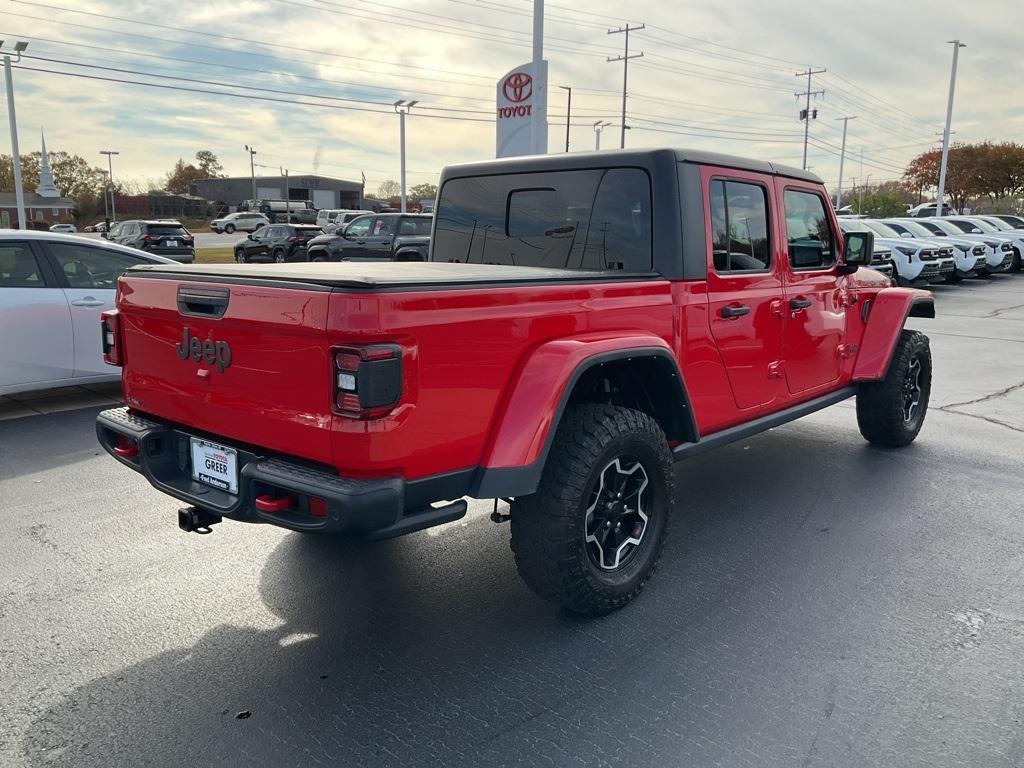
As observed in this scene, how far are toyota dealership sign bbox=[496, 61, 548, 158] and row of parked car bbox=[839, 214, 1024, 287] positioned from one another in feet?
21.5

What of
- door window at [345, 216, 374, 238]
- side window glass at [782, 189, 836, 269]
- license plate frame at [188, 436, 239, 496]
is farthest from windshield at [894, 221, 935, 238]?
license plate frame at [188, 436, 239, 496]

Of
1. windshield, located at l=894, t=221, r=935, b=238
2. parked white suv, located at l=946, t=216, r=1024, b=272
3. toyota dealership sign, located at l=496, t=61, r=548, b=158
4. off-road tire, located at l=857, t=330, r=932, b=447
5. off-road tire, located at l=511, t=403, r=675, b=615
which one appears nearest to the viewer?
off-road tire, located at l=511, t=403, r=675, b=615

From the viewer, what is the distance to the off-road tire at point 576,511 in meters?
3.19

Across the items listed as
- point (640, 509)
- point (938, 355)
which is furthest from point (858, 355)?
point (938, 355)

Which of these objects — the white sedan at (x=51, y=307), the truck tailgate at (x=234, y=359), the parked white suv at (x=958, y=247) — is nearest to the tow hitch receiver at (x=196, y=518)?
the truck tailgate at (x=234, y=359)

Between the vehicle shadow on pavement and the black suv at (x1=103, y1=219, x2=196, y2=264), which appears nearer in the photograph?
the vehicle shadow on pavement

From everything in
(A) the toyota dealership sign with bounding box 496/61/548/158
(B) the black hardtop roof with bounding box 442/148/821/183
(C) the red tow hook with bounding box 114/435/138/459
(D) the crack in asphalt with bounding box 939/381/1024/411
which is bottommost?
(D) the crack in asphalt with bounding box 939/381/1024/411

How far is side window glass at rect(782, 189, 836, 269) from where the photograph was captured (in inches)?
185

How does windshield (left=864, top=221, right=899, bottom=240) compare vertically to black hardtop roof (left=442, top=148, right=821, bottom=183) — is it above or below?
below

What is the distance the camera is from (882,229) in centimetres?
2038

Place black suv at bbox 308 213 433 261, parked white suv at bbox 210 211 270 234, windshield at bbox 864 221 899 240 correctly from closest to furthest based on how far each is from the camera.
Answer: windshield at bbox 864 221 899 240
black suv at bbox 308 213 433 261
parked white suv at bbox 210 211 270 234

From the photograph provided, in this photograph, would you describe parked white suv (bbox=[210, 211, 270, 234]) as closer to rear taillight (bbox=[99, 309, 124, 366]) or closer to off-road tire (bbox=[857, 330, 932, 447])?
off-road tire (bbox=[857, 330, 932, 447])

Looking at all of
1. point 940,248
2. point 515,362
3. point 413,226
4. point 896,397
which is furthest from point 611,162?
point 940,248

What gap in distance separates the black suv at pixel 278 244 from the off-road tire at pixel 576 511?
23.8m
